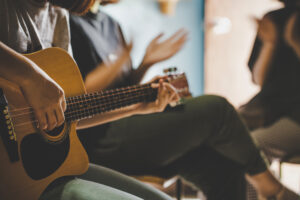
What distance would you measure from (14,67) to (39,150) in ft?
0.56

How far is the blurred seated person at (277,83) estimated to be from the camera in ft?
3.57

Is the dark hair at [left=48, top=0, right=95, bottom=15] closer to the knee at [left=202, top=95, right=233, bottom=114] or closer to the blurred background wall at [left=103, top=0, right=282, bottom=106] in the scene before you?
the knee at [left=202, top=95, right=233, bottom=114]

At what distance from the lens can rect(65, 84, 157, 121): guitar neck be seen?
571 mm

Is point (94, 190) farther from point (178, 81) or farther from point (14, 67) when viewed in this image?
point (178, 81)

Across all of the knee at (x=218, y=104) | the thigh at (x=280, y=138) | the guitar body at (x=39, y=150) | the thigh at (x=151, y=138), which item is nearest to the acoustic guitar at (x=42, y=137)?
the guitar body at (x=39, y=150)

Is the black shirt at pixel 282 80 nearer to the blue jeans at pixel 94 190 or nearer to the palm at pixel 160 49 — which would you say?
the palm at pixel 160 49

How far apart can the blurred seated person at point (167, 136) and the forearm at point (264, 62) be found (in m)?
0.50

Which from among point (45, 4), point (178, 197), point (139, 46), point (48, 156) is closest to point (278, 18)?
point (139, 46)

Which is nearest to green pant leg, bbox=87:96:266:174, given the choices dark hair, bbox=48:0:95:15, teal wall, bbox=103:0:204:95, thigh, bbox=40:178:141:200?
thigh, bbox=40:178:141:200

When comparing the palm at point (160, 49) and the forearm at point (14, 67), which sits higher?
the forearm at point (14, 67)

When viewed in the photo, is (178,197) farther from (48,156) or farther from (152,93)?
(48,156)

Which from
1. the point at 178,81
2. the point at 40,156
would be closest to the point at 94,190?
the point at 40,156

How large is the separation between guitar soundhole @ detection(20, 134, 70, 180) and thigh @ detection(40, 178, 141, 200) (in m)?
0.04

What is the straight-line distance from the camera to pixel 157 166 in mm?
774
